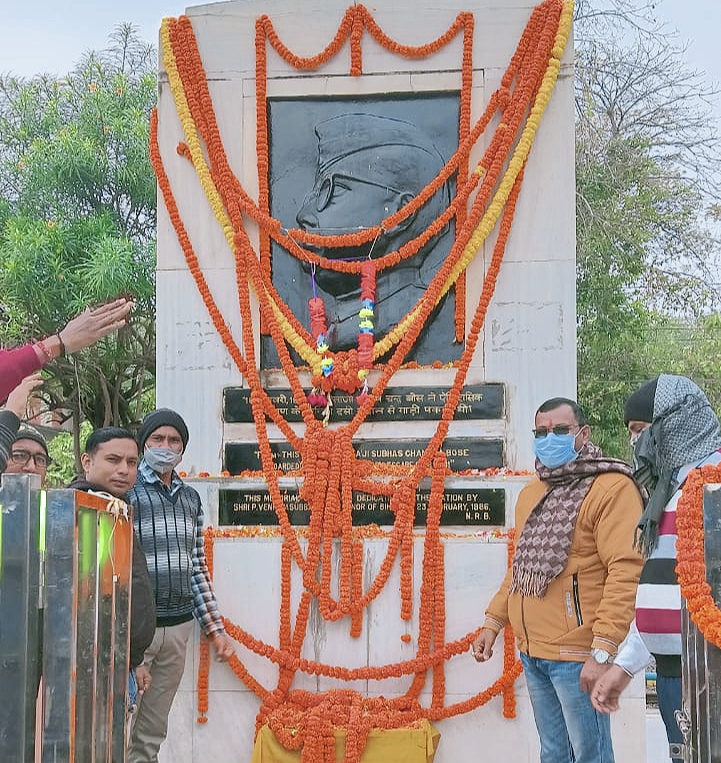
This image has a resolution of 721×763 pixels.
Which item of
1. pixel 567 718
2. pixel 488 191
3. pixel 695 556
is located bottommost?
pixel 567 718

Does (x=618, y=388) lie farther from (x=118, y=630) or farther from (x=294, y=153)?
(x=118, y=630)

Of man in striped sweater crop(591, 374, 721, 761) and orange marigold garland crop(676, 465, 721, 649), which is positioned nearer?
orange marigold garland crop(676, 465, 721, 649)

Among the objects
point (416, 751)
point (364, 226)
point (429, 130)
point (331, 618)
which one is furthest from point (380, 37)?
point (416, 751)

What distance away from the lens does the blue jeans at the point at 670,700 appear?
11.0 feet

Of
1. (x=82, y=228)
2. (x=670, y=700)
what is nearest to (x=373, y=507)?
(x=670, y=700)

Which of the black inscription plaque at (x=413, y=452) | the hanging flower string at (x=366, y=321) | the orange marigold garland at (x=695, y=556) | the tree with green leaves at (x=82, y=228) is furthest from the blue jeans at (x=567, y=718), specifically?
the tree with green leaves at (x=82, y=228)

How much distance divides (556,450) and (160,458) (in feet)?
5.84

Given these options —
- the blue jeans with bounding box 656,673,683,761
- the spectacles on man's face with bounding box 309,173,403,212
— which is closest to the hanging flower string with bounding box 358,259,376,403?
the spectacles on man's face with bounding box 309,173,403,212

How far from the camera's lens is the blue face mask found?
4.03 metres

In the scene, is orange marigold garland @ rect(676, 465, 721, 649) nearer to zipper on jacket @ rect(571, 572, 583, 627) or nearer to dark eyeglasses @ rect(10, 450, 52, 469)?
zipper on jacket @ rect(571, 572, 583, 627)

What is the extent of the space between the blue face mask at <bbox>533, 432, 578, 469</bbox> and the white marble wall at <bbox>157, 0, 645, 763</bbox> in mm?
1458

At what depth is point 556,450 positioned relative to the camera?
13.2ft

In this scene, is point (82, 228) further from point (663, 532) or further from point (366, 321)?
point (663, 532)

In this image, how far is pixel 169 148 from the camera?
6074 millimetres
